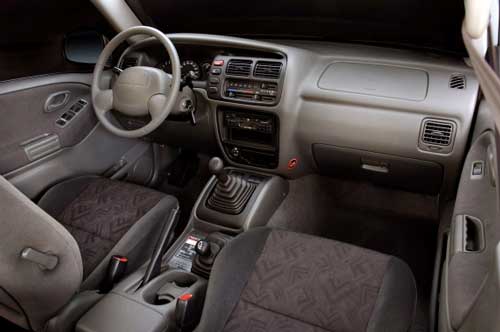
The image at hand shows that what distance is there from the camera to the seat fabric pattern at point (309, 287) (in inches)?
48.8

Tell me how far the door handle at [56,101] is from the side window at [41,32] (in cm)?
11

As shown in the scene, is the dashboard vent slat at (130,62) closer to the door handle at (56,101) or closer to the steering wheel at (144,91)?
the door handle at (56,101)

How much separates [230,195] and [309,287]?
585 mm

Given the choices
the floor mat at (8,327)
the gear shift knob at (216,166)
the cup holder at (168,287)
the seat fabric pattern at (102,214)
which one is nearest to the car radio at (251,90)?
the gear shift knob at (216,166)

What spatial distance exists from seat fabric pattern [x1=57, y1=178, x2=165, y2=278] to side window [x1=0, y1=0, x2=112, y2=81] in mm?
577

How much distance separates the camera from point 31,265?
1.03 meters

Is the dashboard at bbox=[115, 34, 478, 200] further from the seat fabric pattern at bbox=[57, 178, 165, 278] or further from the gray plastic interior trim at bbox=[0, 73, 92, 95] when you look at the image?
the seat fabric pattern at bbox=[57, 178, 165, 278]

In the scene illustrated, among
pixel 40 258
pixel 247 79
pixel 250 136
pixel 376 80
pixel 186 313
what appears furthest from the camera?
pixel 250 136

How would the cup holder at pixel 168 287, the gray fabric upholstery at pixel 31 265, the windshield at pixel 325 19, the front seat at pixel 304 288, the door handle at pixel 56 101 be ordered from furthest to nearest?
the door handle at pixel 56 101 < the windshield at pixel 325 19 < the cup holder at pixel 168 287 < the front seat at pixel 304 288 < the gray fabric upholstery at pixel 31 265

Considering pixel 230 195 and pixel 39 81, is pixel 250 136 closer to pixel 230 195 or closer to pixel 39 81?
pixel 230 195

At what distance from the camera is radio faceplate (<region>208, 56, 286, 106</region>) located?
1.66 meters

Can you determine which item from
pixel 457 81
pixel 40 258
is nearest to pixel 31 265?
pixel 40 258

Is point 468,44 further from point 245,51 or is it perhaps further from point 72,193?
point 72,193

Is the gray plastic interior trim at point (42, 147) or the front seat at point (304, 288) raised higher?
the gray plastic interior trim at point (42, 147)
